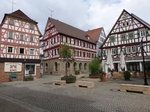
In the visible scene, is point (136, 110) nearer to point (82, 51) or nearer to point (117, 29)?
point (117, 29)

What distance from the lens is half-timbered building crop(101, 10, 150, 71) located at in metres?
24.8

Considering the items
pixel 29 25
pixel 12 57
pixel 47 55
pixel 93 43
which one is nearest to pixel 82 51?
pixel 93 43

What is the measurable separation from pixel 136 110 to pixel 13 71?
63.8 ft

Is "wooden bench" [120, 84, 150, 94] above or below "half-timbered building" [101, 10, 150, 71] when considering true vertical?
below

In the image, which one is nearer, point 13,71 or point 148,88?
point 148,88

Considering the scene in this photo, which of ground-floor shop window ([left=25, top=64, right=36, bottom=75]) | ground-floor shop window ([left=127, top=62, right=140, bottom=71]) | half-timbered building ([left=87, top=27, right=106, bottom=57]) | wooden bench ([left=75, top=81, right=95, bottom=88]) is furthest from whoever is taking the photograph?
half-timbered building ([left=87, top=27, right=106, bottom=57])

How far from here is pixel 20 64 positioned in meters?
21.1

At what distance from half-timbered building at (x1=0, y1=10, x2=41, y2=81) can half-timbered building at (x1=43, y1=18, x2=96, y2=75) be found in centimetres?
592

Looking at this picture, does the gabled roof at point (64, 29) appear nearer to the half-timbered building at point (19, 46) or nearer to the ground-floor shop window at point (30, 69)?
the half-timbered building at point (19, 46)

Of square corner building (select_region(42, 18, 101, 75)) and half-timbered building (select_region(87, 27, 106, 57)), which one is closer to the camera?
square corner building (select_region(42, 18, 101, 75))

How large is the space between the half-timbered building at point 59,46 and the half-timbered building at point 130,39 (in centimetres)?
801

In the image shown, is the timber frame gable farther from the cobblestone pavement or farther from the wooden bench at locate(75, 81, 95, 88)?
the cobblestone pavement

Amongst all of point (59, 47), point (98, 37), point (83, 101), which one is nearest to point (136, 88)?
point (83, 101)

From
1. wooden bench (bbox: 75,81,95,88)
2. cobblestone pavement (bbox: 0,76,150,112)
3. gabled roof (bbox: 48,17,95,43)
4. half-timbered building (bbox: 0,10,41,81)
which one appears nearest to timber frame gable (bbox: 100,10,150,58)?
gabled roof (bbox: 48,17,95,43)
